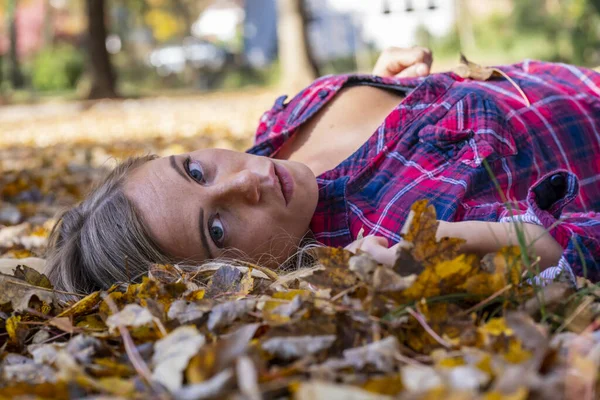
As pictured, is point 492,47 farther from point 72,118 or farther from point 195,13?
point 195,13

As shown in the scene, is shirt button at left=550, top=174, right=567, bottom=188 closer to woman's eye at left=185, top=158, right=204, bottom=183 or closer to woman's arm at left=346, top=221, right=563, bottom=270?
woman's arm at left=346, top=221, right=563, bottom=270

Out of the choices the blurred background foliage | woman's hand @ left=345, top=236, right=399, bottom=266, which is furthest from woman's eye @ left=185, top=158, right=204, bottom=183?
the blurred background foliage

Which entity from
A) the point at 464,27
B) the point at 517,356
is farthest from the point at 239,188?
the point at 464,27

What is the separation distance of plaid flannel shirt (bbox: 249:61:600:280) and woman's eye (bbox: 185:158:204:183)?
0.41m

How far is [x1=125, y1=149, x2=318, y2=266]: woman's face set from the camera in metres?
2.16

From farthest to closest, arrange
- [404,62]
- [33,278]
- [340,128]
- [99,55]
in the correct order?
[99,55], [404,62], [340,128], [33,278]

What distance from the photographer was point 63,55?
24.8 m

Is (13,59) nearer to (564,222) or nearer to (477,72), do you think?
(477,72)

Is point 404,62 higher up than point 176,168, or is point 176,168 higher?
point 404,62

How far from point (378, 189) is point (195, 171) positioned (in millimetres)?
600

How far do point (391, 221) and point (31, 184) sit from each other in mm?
3324

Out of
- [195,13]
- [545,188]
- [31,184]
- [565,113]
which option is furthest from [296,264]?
[195,13]

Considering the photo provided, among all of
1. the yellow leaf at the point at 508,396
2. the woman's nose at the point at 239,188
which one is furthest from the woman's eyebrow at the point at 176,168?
the yellow leaf at the point at 508,396

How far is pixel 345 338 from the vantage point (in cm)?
139
